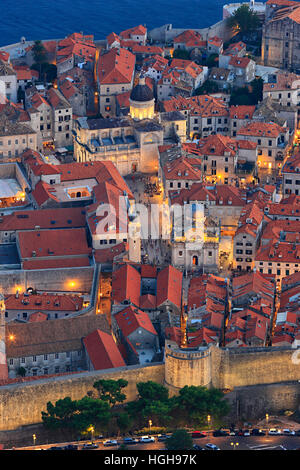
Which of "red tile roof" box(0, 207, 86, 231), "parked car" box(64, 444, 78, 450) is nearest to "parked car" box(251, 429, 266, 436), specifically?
"parked car" box(64, 444, 78, 450)

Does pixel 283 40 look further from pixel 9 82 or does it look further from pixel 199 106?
pixel 9 82

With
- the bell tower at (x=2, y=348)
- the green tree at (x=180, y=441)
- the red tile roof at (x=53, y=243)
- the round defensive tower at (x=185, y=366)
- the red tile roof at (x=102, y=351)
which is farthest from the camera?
the red tile roof at (x=53, y=243)

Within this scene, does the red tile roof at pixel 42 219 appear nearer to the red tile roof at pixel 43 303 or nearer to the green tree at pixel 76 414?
the red tile roof at pixel 43 303

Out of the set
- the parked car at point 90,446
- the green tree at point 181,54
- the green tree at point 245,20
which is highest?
the green tree at point 245,20

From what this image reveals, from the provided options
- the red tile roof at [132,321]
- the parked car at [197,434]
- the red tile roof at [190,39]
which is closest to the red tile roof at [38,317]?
the red tile roof at [132,321]

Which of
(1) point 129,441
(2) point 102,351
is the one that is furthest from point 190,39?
(1) point 129,441

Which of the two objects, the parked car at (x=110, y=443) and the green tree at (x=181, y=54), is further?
the green tree at (x=181, y=54)
